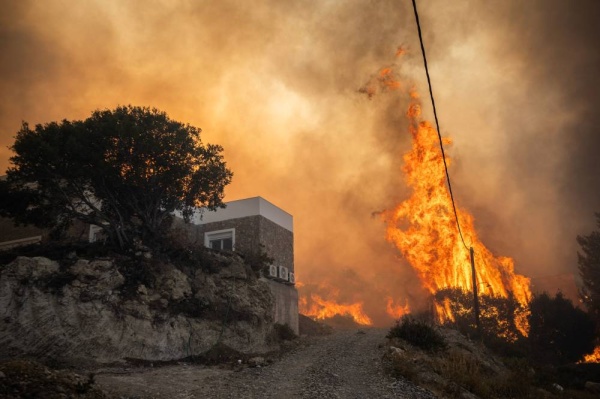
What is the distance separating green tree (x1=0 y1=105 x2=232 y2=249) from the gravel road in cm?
954

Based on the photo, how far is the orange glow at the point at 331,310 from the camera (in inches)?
3216

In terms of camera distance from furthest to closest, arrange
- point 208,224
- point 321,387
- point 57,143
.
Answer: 1. point 208,224
2. point 57,143
3. point 321,387

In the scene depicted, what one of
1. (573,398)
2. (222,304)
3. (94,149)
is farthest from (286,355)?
(573,398)

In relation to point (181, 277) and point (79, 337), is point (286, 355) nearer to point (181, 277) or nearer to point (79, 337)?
point (181, 277)

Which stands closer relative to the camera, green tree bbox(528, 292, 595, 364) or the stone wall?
the stone wall

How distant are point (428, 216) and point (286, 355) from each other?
3882 cm

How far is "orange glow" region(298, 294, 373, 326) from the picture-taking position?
8169 cm

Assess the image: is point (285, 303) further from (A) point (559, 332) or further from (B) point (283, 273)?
(A) point (559, 332)

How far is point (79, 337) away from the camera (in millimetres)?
15852

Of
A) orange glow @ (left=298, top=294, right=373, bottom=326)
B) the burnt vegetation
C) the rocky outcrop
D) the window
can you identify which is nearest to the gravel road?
the burnt vegetation

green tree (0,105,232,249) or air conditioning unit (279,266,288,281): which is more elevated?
green tree (0,105,232,249)

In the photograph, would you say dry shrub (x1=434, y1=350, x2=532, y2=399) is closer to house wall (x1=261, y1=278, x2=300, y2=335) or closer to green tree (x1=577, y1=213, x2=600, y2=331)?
house wall (x1=261, y1=278, x2=300, y2=335)

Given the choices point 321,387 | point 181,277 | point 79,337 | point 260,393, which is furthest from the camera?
point 181,277

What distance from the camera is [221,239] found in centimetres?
3581
